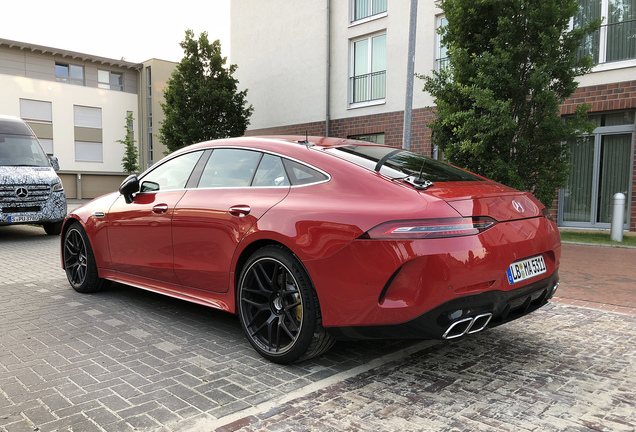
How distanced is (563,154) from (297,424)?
670cm

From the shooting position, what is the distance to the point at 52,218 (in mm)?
10164

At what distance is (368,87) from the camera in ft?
57.2

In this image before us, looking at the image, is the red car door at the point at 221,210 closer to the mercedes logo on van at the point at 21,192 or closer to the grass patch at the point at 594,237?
the mercedes logo on van at the point at 21,192

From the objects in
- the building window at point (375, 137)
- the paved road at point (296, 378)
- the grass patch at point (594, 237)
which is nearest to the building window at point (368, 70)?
the building window at point (375, 137)

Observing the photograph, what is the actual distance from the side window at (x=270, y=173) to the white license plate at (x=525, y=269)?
1.55 m

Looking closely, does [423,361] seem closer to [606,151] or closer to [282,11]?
[606,151]

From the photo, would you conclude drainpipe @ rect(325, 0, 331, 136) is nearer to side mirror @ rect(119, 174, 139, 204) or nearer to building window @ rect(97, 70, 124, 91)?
side mirror @ rect(119, 174, 139, 204)

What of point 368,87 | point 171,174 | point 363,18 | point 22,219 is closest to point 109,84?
point 363,18

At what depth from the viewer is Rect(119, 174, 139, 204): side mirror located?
451 cm

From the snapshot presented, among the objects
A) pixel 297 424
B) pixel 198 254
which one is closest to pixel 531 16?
pixel 198 254

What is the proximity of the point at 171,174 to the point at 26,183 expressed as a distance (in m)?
6.87

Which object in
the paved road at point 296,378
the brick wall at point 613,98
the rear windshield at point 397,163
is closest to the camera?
the paved road at point 296,378

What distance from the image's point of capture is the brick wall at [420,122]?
457 inches

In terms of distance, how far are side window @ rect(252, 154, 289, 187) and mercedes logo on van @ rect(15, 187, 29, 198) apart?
26.1 ft
